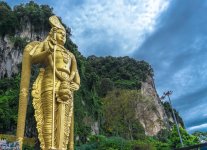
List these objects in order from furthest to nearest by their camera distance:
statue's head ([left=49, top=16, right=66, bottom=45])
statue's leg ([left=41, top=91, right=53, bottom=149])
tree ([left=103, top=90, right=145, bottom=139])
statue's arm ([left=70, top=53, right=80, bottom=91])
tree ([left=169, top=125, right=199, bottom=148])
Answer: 1. tree ([left=169, top=125, right=199, bottom=148])
2. tree ([left=103, top=90, right=145, bottom=139])
3. statue's head ([left=49, top=16, right=66, bottom=45])
4. statue's arm ([left=70, top=53, right=80, bottom=91])
5. statue's leg ([left=41, top=91, right=53, bottom=149])

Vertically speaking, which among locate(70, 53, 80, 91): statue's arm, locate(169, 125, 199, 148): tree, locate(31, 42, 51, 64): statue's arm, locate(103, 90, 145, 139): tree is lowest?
locate(70, 53, 80, 91): statue's arm

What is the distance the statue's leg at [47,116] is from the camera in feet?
15.5

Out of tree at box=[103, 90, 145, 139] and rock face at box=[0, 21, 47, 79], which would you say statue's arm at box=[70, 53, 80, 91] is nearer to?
tree at box=[103, 90, 145, 139]

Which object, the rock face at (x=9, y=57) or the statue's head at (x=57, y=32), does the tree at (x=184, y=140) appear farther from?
the statue's head at (x=57, y=32)

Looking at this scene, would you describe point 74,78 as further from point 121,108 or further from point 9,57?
point 9,57

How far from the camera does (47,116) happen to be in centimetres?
488

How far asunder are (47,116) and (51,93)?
0.39 metres

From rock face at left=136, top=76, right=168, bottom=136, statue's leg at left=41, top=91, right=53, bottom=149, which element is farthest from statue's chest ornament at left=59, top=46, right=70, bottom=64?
rock face at left=136, top=76, right=168, bottom=136

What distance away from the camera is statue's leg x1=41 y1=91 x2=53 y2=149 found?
4.72 meters

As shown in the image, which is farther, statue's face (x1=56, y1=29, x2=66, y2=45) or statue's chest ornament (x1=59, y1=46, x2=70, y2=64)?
statue's face (x1=56, y1=29, x2=66, y2=45)

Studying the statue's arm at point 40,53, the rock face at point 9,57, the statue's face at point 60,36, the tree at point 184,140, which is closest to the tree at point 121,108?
the tree at point 184,140

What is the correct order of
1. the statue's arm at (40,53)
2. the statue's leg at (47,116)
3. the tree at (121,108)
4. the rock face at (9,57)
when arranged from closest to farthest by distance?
the statue's leg at (47,116) → the statue's arm at (40,53) → the tree at (121,108) → the rock face at (9,57)

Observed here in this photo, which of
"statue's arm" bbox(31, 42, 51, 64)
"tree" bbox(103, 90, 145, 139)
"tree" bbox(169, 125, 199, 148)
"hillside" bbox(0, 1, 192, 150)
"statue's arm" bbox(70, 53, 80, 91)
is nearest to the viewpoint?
"statue's arm" bbox(31, 42, 51, 64)

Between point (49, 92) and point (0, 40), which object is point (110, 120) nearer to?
point (0, 40)
